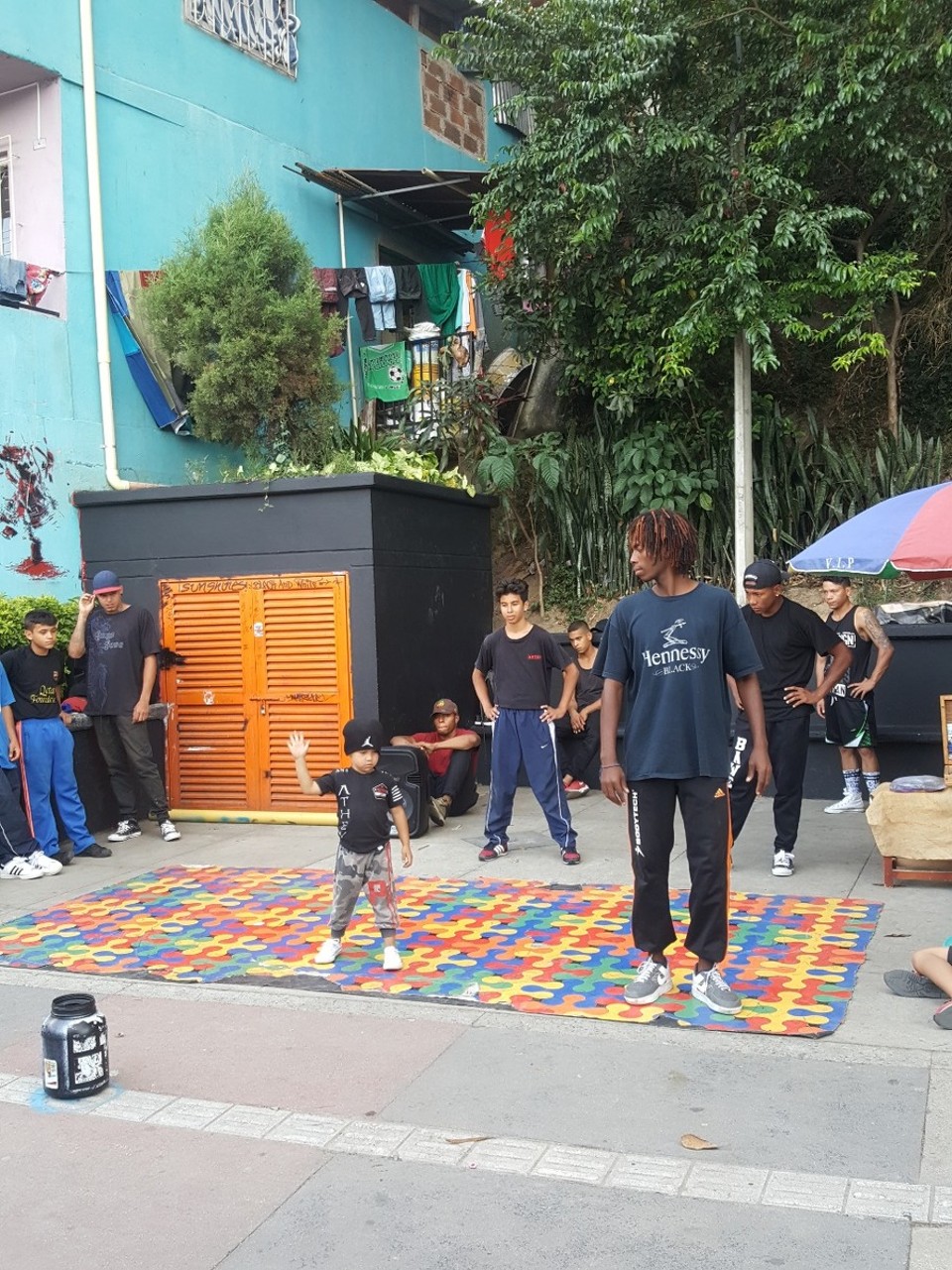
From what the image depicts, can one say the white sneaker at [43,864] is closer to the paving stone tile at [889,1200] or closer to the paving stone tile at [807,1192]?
the paving stone tile at [807,1192]

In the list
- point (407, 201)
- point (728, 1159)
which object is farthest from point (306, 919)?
point (407, 201)

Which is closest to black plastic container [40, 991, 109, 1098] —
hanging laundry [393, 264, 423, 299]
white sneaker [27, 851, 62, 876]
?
white sneaker [27, 851, 62, 876]

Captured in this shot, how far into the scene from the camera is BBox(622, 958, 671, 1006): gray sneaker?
201 inches

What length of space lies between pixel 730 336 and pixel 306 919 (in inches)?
275

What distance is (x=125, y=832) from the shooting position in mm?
9406

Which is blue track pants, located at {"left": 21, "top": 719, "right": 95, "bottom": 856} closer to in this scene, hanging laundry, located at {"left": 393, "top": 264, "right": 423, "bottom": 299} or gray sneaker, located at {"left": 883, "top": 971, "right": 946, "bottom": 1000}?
gray sneaker, located at {"left": 883, "top": 971, "right": 946, "bottom": 1000}

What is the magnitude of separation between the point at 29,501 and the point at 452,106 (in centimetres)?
940

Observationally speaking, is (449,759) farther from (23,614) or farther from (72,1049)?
(72,1049)

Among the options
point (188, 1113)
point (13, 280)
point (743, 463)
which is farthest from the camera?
point (743, 463)

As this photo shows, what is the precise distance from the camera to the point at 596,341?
1245 cm

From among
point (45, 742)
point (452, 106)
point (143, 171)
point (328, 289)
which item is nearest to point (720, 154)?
point (328, 289)

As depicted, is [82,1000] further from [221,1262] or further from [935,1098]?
[935,1098]

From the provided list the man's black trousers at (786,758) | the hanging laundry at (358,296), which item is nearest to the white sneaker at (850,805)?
the man's black trousers at (786,758)

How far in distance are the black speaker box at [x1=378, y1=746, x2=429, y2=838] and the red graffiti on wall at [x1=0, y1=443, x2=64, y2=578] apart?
11.1 feet
